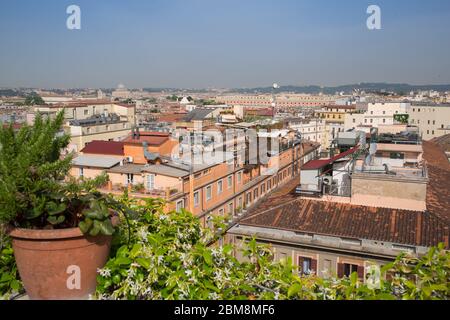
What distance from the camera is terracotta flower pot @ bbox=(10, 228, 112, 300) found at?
10.3 feet

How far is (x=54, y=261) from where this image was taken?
3168 mm

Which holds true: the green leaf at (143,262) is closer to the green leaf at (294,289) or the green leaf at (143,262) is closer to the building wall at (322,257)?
the green leaf at (294,289)

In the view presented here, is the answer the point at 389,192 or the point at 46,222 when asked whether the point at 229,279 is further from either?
the point at 389,192

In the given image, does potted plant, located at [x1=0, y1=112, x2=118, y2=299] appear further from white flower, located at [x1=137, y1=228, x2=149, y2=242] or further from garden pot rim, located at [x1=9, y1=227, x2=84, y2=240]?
white flower, located at [x1=137, y1=228, x2=149, y2=242]

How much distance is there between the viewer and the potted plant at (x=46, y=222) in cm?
308

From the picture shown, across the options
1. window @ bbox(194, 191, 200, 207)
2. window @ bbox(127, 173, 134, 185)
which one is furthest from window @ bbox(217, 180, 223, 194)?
window @ bbox(127, 173, 134, 185)

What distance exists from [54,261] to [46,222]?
0.35m

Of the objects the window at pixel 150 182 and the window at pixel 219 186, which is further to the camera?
the window at pixel 219 186

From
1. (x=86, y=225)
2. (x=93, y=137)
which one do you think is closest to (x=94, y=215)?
(x=86, y=225)

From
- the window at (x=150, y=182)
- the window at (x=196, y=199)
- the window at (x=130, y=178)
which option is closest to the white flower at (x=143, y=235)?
the window at (x=150, y=182)

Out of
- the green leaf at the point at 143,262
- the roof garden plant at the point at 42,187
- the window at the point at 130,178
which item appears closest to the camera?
the roof garden plant at the point at 42,187

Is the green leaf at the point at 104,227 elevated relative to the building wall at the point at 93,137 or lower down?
elevated
